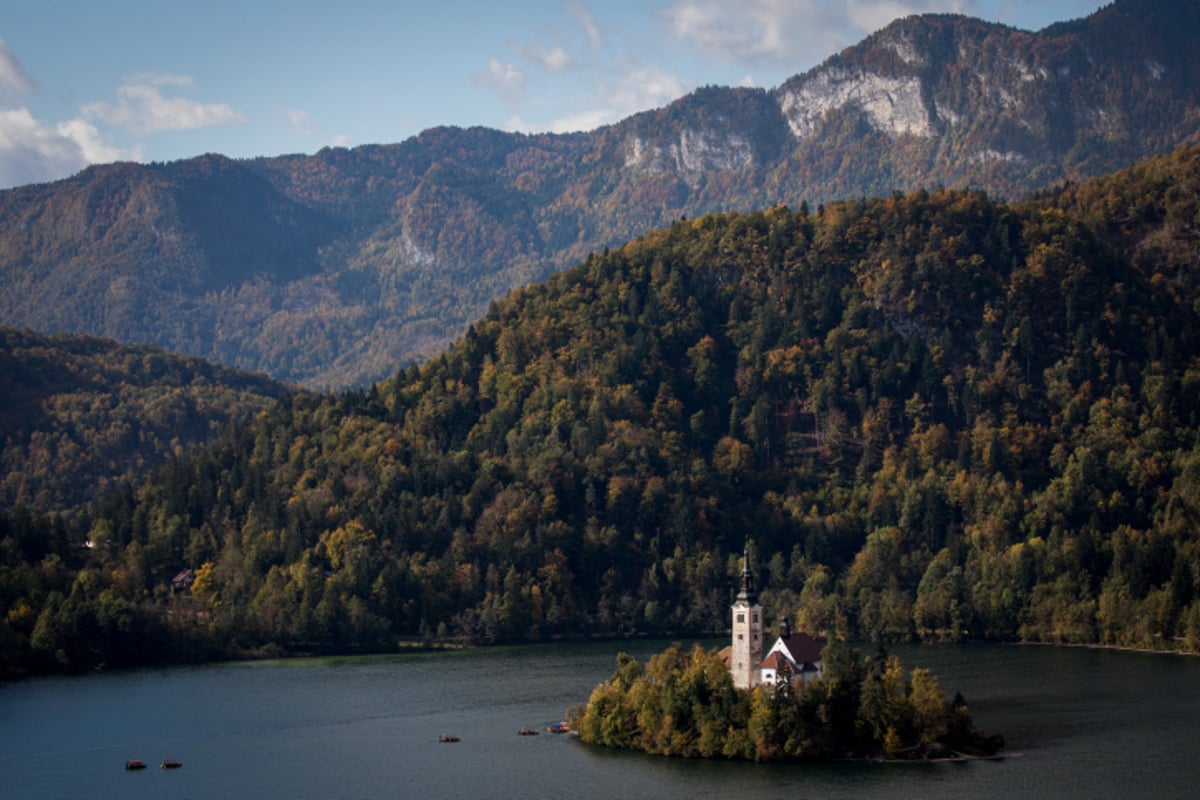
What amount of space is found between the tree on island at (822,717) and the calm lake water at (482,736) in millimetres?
1413

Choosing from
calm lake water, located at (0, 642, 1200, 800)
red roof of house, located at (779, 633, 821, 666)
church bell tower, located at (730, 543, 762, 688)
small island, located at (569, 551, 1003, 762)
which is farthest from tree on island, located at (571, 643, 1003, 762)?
red roof of house, located at (779, 633, 821, 666)

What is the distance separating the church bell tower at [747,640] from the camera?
111875mm

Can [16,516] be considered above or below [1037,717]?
above

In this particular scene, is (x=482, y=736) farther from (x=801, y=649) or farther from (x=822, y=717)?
(x=822, y=717)

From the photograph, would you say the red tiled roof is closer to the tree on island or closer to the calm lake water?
the tree on island

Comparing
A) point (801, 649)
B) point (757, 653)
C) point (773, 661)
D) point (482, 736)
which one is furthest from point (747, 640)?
point (482, 736)

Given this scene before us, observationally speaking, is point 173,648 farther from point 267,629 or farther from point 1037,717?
point 1037,717

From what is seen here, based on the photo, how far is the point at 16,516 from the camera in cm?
18638

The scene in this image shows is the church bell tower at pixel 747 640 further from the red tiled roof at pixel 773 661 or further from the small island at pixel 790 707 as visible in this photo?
the red tiled roof at pixel 773 661

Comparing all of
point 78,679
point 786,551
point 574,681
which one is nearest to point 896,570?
point 786,551

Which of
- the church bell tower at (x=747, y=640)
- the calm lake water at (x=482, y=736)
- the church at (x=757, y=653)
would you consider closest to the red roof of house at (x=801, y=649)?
the church at (x=757, y=653)

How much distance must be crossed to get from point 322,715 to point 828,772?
46717 millimetres

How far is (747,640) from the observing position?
112 m

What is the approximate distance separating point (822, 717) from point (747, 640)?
8.34 meters
